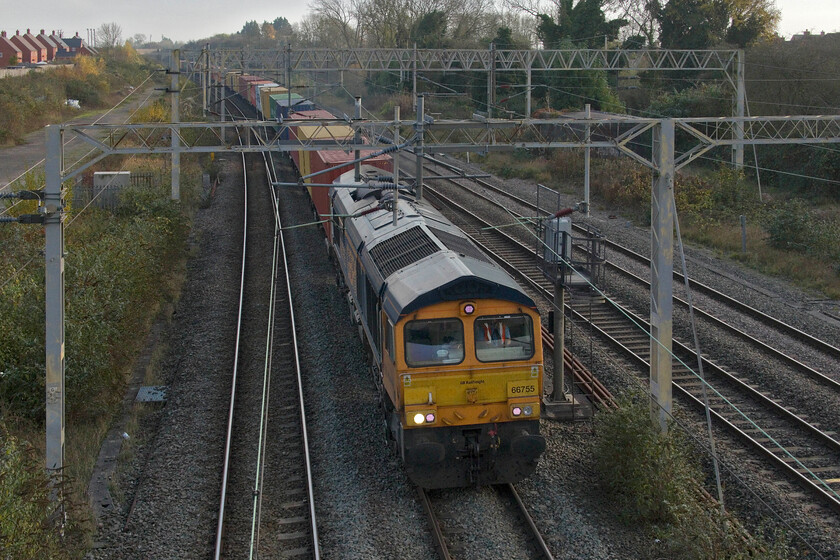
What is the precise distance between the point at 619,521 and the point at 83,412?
8.29m

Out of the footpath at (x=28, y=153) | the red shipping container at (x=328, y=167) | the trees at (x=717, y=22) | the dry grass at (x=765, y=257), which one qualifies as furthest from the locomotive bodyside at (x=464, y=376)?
the trees at (x=717, y=22)

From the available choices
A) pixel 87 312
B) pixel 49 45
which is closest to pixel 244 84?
pixel 87 312

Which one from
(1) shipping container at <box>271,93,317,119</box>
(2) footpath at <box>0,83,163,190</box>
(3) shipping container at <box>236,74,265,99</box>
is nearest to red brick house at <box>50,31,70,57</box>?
(3) shipping container at <box>236,74,265,99</box>

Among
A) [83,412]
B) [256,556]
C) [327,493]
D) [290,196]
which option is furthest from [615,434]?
[290,196]

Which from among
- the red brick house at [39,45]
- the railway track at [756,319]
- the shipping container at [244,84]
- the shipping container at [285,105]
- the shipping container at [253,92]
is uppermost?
the red brick house at [39,45]

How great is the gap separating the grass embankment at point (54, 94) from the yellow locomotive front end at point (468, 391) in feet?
123

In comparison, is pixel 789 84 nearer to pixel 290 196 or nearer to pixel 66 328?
pixel 290 196

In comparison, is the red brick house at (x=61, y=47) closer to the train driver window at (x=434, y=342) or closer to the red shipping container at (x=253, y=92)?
the red shipping container at (x=253, y=92)

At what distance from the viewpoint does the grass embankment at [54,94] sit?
43.5 m

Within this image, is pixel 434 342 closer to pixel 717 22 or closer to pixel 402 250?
pixel 402 250

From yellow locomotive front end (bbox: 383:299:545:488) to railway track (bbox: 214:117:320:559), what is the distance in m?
1.68

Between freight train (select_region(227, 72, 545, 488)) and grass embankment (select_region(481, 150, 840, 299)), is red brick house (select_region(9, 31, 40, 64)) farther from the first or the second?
freight train (select_region(227, 72, 545, 488))

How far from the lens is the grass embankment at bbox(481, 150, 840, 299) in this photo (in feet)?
72.8

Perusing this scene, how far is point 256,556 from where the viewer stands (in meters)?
9.35
